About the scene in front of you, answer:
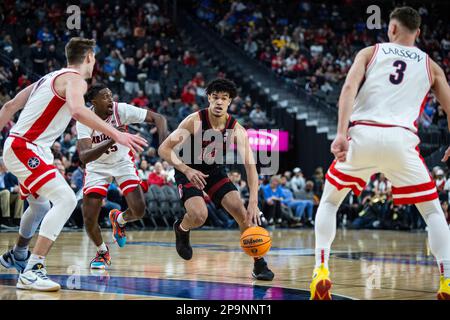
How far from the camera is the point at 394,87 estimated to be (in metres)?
4.79

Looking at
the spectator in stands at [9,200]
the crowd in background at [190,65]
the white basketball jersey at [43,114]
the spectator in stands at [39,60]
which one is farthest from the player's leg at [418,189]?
the spectator in stands at [39,60]

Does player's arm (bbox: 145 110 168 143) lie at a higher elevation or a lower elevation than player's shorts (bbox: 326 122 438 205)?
higher

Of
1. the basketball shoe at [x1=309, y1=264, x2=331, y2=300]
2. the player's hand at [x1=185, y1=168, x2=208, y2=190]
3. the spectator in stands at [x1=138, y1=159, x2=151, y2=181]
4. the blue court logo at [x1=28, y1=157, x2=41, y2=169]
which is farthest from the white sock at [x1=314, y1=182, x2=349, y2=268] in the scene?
the spectator in stands at [x1=138, y1=159, x2=151, y2=181]

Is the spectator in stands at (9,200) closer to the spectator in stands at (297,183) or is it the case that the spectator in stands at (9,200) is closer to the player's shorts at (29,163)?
the spectator in stands at (297,183)

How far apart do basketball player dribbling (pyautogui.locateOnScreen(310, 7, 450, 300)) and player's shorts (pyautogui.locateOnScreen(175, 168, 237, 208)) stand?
6.83ft

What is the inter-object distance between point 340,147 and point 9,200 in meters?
10.00

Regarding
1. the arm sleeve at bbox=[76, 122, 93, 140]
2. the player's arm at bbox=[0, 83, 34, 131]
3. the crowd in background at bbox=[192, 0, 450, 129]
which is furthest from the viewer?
the crowd in background at bbox=[192, 0, 450, 129]

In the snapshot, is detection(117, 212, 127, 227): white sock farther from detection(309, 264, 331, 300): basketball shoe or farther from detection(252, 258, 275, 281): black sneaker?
detection(309, 264, 331, 300): basketball shoe

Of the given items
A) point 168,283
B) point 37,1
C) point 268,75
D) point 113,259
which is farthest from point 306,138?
point 168,283

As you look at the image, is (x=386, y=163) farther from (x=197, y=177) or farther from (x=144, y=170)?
(x=144, y=170)

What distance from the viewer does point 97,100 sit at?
721 cm

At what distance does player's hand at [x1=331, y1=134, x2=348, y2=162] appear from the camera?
4.55 metres

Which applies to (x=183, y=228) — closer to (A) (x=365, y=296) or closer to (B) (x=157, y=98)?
(A) (x=365, y=296)

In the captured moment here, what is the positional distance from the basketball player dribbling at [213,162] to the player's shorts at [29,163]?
1408 millimetres
